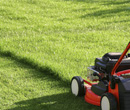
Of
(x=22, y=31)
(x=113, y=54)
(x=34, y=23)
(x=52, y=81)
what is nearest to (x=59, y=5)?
(x=34, y=23)

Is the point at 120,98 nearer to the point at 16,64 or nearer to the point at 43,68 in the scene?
the point at 43,68

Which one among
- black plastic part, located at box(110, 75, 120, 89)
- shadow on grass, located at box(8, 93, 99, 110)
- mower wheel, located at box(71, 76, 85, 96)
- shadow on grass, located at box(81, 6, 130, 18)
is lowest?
shadow on grass, located at box(8, 93, 99, 110)

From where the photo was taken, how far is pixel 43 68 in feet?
22.9

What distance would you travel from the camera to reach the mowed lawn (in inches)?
227

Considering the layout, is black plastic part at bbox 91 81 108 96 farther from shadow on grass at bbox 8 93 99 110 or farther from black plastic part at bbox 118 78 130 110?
black plastic part at bbox 118 78 130 110

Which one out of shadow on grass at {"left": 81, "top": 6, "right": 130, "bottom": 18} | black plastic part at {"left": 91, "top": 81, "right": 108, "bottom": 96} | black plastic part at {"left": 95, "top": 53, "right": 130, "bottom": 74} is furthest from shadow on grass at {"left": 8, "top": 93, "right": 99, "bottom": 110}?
shadow on grass at {"left": 81, "top": 6, "right": 130, "bottom": 18}

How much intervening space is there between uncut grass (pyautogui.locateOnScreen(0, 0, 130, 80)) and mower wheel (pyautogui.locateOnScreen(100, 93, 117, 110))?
164cm

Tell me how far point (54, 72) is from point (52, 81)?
1.09ft

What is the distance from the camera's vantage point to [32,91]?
19.4ft

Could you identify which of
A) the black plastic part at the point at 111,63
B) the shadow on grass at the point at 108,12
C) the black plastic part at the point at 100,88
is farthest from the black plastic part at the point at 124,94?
the shadow on grass at the point at 108,12

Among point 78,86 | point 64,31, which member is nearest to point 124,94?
point 78,86

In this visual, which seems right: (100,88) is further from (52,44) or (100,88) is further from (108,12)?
(108,12)

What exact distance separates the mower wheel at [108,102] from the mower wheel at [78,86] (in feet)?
2.54

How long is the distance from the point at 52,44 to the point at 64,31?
1.81 metres
